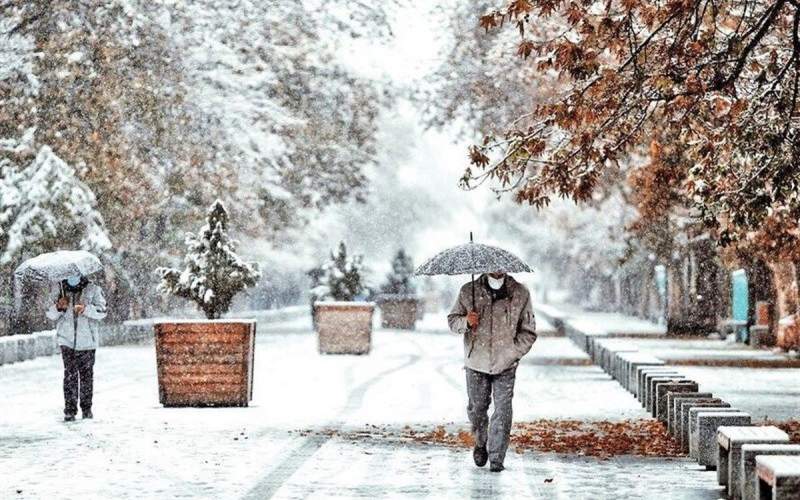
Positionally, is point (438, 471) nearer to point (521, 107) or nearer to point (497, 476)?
point (497, 476)

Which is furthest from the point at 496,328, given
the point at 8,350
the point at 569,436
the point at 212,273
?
the point at 8,350

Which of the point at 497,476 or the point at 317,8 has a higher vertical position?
the point at 317,8

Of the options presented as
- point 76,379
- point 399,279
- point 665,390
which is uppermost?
point 399,279

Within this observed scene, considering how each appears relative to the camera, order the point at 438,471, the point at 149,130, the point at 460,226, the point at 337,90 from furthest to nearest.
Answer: the point at 460,226 → the point at 337,90 → the point at 149,130 → the point at 438,471

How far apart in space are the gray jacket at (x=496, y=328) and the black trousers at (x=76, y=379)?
5.60 metres

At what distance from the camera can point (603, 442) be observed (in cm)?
1642

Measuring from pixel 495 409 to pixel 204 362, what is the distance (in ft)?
22.9

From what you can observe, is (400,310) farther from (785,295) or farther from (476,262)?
(476,262)

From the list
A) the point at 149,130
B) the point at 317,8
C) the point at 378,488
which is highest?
the point at 317,8

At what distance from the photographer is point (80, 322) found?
18.6 m

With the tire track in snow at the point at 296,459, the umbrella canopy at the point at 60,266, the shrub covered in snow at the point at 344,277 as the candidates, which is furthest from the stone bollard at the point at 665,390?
the shrub covered in snow at the point at 344,277

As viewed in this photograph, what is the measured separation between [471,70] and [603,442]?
28.8 m

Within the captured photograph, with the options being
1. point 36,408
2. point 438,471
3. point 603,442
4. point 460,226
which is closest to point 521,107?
point 36,408

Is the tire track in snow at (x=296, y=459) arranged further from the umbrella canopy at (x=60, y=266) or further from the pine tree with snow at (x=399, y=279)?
the pine tree with snow at (x=399, y=279)
